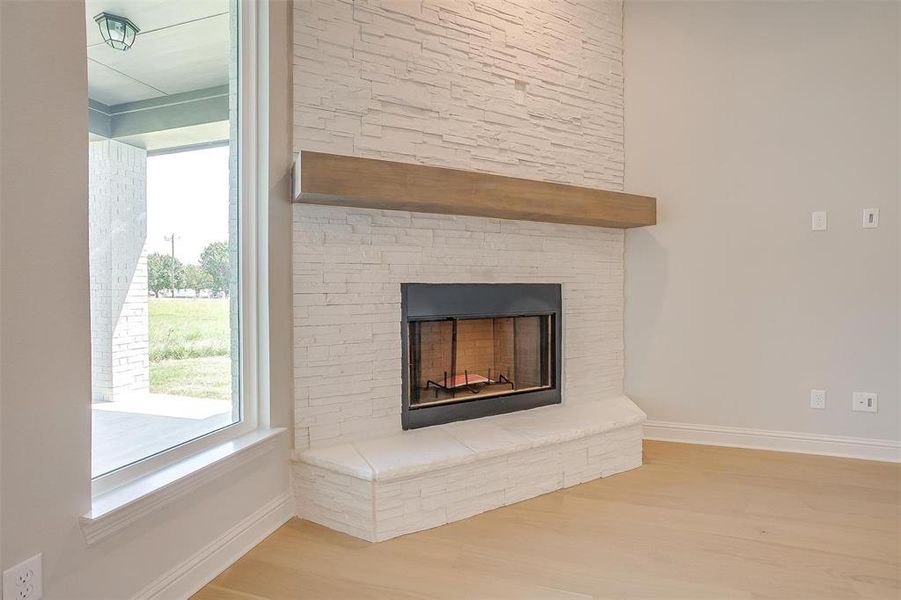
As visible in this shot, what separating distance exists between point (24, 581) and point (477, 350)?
2.05 m

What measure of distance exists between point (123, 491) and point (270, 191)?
1.19 metres

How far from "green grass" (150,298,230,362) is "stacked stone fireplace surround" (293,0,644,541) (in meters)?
0.31

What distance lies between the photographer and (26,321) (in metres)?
1.22

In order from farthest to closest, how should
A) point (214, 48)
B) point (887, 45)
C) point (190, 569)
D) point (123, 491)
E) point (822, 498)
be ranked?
point (887, 45)
point (822, 498)
point (214, 48)
point (190, 569)
point (123, 491)

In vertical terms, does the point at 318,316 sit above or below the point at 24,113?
below

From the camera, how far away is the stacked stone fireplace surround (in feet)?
7.27

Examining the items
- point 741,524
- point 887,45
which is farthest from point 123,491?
point 887,45

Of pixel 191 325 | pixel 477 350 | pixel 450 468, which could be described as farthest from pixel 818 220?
pixel 191 325

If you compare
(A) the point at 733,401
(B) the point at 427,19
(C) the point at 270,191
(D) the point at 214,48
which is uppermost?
(B) the point at 427,19

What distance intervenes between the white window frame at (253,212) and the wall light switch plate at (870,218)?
320 centimetres

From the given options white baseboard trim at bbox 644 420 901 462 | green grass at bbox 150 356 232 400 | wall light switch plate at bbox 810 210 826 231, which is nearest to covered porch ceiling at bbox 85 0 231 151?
green grass at bbox 150 356 232 400

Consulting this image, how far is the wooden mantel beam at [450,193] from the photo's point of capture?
2037 millimetres

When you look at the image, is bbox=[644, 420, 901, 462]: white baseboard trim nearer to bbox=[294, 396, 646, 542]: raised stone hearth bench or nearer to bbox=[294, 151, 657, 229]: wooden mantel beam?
bbox=[294, 396, 646, 542]: raised stone hearth bench

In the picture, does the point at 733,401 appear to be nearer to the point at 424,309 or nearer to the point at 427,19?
the point at 424,309
